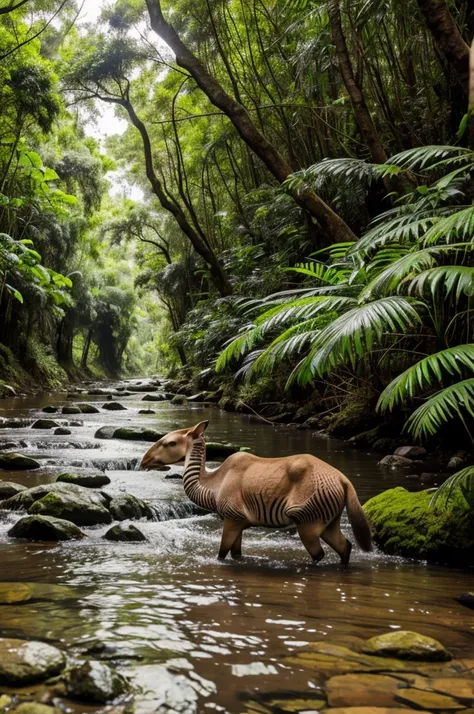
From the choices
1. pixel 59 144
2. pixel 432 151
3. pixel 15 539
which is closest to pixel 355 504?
pixel 15 539

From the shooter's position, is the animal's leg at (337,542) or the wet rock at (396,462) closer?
the animal's leg at (337,542)

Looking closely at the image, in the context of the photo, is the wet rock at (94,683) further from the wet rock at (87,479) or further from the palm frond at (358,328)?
the wet rock at (87,479)

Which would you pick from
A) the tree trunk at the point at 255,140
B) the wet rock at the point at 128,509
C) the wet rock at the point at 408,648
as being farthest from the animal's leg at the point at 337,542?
the tree trunk at the point at 255,140

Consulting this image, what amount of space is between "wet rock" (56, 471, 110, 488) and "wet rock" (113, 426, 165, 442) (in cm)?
410

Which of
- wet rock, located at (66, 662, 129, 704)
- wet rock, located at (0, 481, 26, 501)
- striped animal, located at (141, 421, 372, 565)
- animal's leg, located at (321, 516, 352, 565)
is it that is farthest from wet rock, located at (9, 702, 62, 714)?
wet rock, located at (0, 481, 26, 501)

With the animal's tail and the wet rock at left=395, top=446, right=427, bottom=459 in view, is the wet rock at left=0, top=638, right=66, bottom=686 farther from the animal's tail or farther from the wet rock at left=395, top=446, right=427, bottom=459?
the wet rock at left=395, top=446, right=427, bottom=459

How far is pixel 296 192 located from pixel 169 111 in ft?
55.4

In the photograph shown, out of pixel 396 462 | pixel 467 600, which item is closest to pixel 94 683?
pixel 467 600

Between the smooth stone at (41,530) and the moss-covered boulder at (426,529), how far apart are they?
2673 millimetres

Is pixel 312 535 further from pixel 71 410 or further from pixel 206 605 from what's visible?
pixel 71 410

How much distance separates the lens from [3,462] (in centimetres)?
873

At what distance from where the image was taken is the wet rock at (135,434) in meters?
12.1

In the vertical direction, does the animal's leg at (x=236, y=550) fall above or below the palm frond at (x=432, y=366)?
below

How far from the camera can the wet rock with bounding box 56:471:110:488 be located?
24.4 ft
